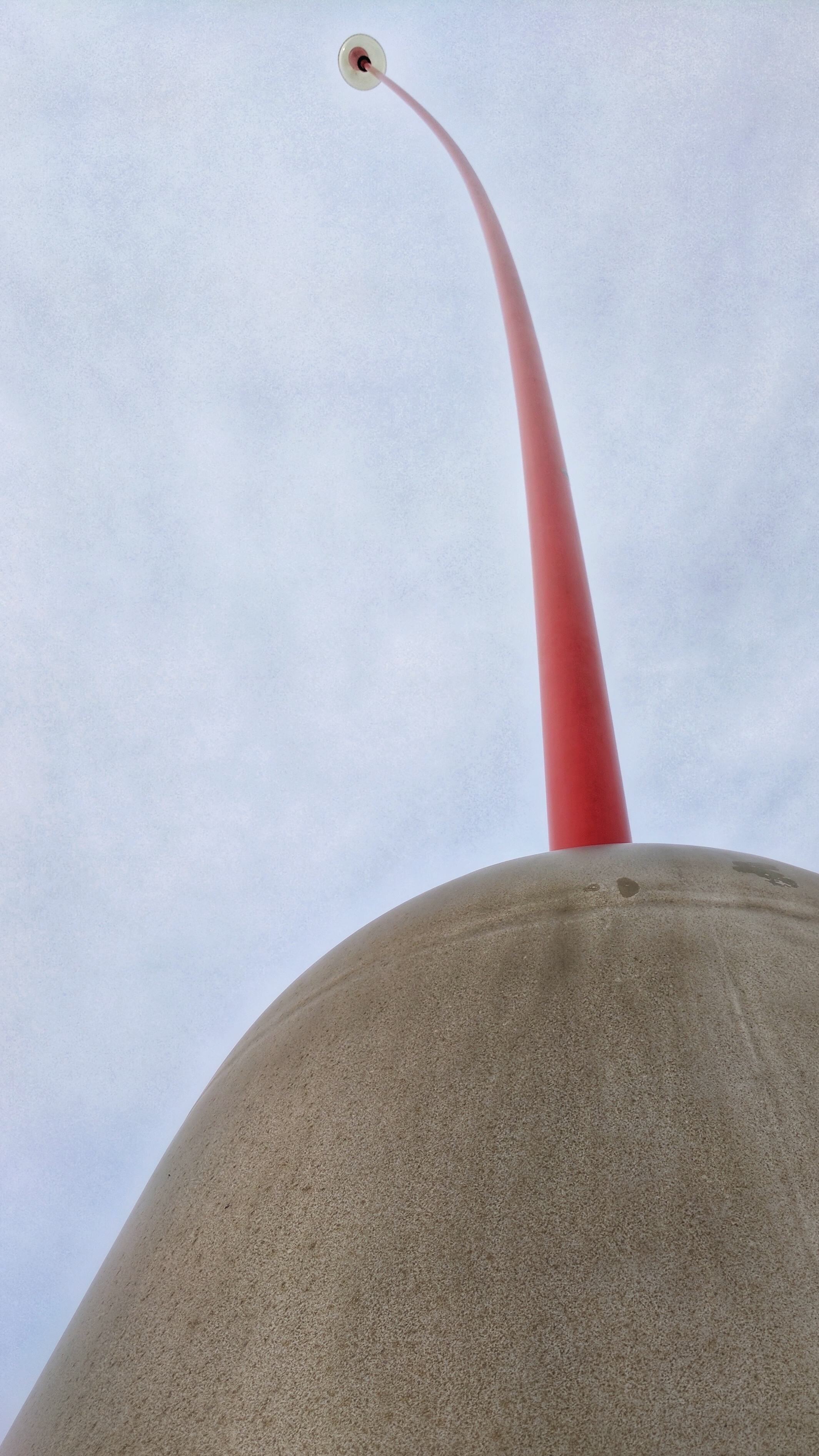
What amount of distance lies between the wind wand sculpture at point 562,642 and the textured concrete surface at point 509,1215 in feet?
6.27

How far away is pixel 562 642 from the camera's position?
9.85 m

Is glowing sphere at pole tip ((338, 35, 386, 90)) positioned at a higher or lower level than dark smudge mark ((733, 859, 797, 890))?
higher

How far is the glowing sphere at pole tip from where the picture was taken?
24.4 meters

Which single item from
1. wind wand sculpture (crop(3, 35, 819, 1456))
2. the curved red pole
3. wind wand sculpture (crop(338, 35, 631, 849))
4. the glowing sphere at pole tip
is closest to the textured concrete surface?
wind wand sculpture (crop(3, 35, 819, 1456))

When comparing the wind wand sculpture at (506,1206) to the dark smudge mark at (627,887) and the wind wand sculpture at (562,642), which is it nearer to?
the dark smudge mark at (627,887)

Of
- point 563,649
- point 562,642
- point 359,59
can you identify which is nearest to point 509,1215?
point 563,649

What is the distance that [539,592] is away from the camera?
1066cm

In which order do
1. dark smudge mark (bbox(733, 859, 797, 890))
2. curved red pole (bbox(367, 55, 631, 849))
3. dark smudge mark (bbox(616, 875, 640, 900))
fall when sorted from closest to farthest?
dark smudge mark (bbox(616, 875, 640, 900))
dark smudge mark (bbox(733, 859, 797, 890))
curved red pole (bbox(367, 55, 631, 849))

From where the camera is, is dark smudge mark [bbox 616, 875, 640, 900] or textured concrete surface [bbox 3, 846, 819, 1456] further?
dark smudge mark [bbox 616, 875, 640, 900]

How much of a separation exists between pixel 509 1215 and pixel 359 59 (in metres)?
28.8

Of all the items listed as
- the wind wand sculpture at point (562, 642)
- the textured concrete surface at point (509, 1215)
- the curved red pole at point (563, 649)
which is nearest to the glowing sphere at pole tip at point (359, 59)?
the wind wand sculpture at point (562, 642)

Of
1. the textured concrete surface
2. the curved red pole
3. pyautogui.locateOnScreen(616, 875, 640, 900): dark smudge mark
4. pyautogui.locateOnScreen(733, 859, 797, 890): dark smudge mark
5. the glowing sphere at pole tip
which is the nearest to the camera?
the textured concrete surface

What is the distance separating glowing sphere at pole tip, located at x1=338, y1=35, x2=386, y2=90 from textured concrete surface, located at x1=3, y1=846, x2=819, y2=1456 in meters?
26.3

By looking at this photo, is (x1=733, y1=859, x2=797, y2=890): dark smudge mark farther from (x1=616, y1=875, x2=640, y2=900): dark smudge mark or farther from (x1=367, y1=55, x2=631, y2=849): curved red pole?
(x1=367, y1=55, x2=631, y2=849): curved red pole
